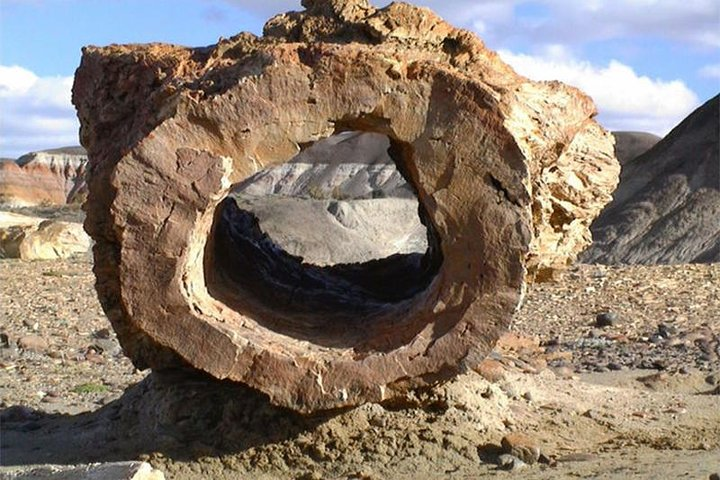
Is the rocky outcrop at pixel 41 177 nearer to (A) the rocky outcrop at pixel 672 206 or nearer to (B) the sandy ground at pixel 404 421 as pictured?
(A) the rocky outcrop at pixel 672 206

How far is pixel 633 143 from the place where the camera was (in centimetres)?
4638

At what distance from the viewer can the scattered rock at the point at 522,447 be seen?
5.86 meters

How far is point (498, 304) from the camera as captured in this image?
5.50 metres

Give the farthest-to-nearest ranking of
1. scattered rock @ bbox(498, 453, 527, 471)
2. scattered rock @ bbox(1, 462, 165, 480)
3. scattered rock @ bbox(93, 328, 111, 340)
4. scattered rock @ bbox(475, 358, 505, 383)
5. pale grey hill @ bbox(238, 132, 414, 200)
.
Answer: pale grey hill @ bbox(238, 132, 414, 200)
scattered rock @ bbox(93, 328, 111, 340)
scattered rock @ bbox(475, 358, 505, 383)
scattered rock @ bbox(498, 453, 527, 471)
scattered rock @ bbox(1, 462, 165, 480)

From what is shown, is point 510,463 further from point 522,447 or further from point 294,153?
point 294,153

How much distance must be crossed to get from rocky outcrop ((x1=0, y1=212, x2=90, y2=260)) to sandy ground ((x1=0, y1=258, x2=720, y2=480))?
25.1ft

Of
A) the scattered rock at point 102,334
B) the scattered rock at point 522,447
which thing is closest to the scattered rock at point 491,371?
the scattered rock at point 522,447

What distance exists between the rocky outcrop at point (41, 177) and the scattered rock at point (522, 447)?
185 feet

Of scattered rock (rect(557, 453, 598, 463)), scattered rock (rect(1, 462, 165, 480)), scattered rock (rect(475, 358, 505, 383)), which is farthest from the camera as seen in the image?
scattered rock (rect(475, 358, 505, 383))

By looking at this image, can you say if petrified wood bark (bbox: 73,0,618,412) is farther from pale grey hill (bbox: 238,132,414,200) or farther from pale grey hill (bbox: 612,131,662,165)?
pale grey hill (bbox: 612,131,662,165)

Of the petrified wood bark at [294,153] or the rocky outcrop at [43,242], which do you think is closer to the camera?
the petrified wood bark at [294,153]

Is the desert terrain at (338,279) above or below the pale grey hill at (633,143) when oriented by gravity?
below

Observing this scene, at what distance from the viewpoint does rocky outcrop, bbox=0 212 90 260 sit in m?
17.2

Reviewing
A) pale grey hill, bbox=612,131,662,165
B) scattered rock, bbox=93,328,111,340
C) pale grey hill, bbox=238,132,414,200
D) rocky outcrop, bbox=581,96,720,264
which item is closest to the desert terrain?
scattered rock, bbox=93,328,111,340
